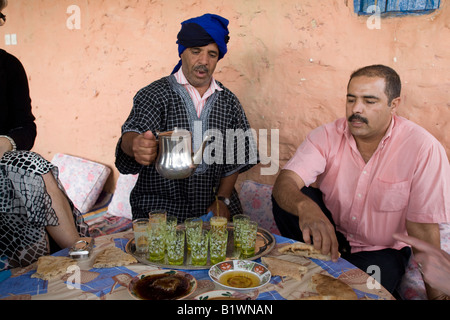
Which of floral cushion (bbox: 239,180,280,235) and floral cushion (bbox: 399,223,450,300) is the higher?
floral cushion (bbox: 239,180,280,235)

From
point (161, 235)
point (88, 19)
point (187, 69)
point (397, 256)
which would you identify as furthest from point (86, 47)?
point (397, 256)

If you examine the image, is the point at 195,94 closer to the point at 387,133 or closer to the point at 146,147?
the point at 146,147

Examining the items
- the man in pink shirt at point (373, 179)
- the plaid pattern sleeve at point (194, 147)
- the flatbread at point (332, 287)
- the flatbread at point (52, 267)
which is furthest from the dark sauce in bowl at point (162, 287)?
the plaid pattern sleeve at point (194, 147)

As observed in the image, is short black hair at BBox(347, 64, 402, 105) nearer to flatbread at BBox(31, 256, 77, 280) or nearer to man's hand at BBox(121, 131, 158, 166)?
man's hand at BBox(121, 131, 158, 166)

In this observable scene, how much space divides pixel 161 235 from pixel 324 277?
0.62m

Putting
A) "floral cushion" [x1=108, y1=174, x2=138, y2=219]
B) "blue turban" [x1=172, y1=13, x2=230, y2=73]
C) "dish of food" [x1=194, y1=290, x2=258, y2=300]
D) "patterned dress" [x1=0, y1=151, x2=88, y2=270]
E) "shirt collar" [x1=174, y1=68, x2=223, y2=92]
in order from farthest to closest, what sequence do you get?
"floral cushion" [x1=108, y1=174, x2=138, y2=219] → "shirt collar" [x1=174, y1=68, x2=223, y2=92] → "blue turban" [x1=172, y1=13, x2=230, y2=73] → "patterned dress" [x1=0, y1=151, x2=88, y2=270] → "dish of food" [x1=194, y1=290, x2=258, y2=300]

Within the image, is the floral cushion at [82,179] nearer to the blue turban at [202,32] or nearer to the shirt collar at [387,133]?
the blue turban at [202,32]

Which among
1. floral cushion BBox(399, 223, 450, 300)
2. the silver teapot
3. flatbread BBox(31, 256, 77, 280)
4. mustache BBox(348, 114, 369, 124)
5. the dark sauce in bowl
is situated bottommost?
floral cushion BBox(399, 223, 450, 300)

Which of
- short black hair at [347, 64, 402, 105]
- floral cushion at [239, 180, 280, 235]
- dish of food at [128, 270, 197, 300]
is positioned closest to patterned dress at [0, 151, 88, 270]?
dish of food at [128, 270, 197, 300]

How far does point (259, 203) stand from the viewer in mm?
2957

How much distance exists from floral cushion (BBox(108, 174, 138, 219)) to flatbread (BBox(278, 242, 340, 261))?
2.10 m

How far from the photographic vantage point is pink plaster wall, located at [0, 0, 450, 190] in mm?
2438
